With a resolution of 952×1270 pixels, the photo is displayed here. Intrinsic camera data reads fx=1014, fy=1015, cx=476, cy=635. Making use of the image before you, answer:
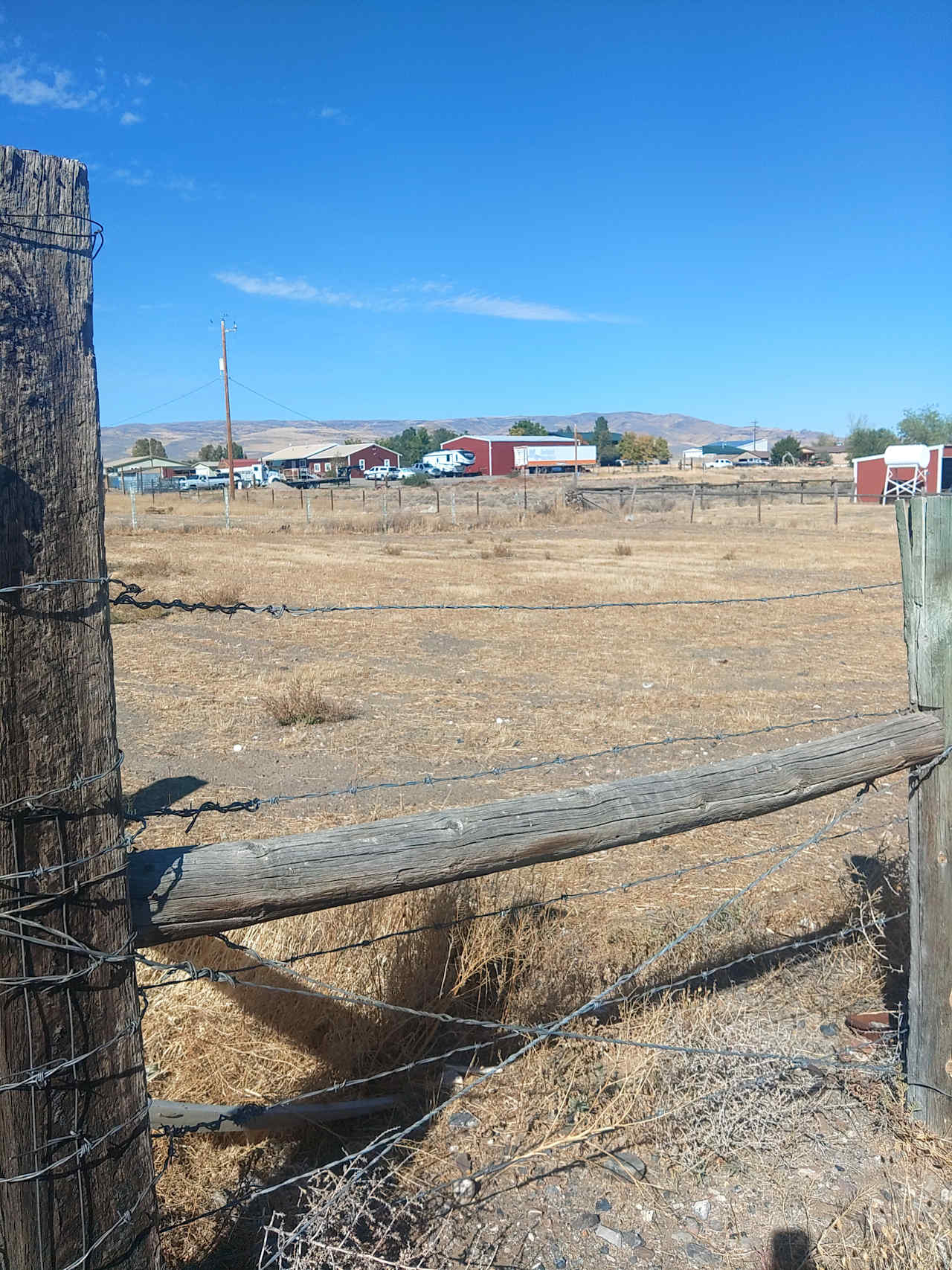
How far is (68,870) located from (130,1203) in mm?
672

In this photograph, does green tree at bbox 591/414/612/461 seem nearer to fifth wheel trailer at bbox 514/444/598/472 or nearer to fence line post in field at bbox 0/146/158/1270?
fifth wheel trailer at bbox 514/444/598/472

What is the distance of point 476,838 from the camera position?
7.86 feet

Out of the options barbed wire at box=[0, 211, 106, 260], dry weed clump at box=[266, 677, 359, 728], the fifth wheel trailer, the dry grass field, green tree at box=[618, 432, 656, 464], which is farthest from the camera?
green tree at box=[618, 432, 656, 464]

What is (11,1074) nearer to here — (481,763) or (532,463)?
(481,763)

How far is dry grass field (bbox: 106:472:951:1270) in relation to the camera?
9.08 feet

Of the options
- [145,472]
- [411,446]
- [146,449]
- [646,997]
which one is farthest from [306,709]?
[146,449]

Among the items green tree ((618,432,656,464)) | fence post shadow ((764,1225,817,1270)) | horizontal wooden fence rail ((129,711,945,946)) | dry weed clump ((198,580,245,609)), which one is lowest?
fence post shadow ((764,1225,817,1270))

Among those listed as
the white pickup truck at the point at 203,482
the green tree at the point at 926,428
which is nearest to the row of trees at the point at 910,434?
the green tree at the point at 926,428

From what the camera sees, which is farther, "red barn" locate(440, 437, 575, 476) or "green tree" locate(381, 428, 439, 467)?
"green tree" locate(381, 428, 439, 467)

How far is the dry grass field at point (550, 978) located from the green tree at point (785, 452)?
330 feet

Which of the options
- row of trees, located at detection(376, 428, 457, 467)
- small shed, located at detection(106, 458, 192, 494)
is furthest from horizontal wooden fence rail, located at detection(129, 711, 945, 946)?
row of trees, located at detection(376, 428, 457, 467)

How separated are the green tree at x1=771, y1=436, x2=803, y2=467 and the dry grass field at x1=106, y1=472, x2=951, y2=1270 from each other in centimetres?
10065

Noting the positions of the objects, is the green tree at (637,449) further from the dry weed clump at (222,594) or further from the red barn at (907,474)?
the dry weed clump at (222,594)

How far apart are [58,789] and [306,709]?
721cm
